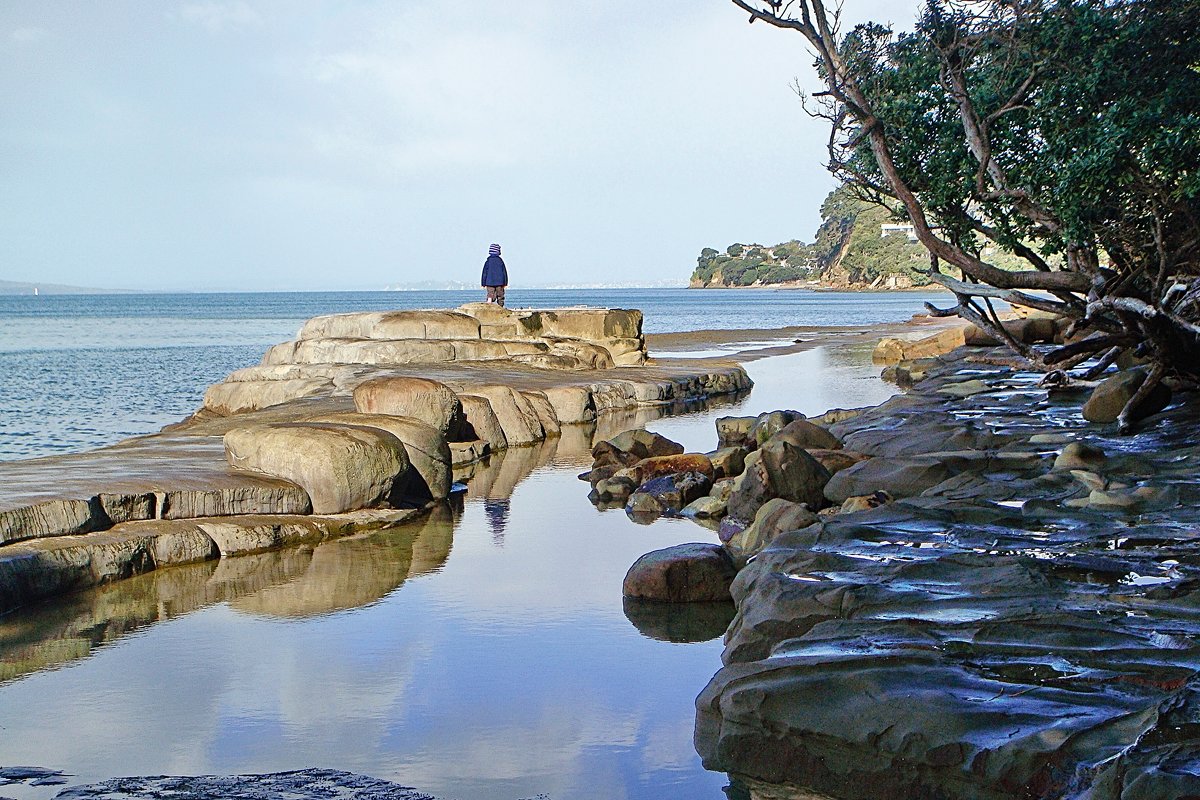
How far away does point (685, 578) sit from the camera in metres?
8.71

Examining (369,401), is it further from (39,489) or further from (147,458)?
(39,489)

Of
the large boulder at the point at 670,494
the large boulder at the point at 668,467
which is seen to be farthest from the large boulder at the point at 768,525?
the large boulder at the point at 668,467

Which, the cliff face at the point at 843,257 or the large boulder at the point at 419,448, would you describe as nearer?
the large boulder at the point at 419,448

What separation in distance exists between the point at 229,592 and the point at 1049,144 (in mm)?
9126

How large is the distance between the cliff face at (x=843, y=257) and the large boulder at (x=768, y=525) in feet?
351

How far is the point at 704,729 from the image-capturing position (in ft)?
18.4

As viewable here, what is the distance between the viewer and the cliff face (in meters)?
138

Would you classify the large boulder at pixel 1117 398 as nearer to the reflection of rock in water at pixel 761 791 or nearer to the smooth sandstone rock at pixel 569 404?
the reflection of rock in water at pixel 761 791

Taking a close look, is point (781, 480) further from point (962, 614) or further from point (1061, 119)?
point (962, 614)

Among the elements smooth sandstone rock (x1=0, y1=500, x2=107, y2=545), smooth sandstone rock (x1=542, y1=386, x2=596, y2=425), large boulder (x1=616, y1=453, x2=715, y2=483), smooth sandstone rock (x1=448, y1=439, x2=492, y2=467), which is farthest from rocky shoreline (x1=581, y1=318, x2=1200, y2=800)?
smooth sandstone rock (x1=542, y1=386, x2=596, y2=425)

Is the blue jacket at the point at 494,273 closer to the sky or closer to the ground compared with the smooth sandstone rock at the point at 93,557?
closer to the sky

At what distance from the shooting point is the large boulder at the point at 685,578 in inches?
342

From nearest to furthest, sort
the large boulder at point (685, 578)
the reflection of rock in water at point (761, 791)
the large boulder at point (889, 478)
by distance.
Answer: the reflection of rock in water at point (761, 791)
the large boulder at point (685, 578)
the large boulder at point (889, 478)

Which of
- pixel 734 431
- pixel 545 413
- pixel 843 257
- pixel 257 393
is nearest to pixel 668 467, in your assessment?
pixel 734 431
